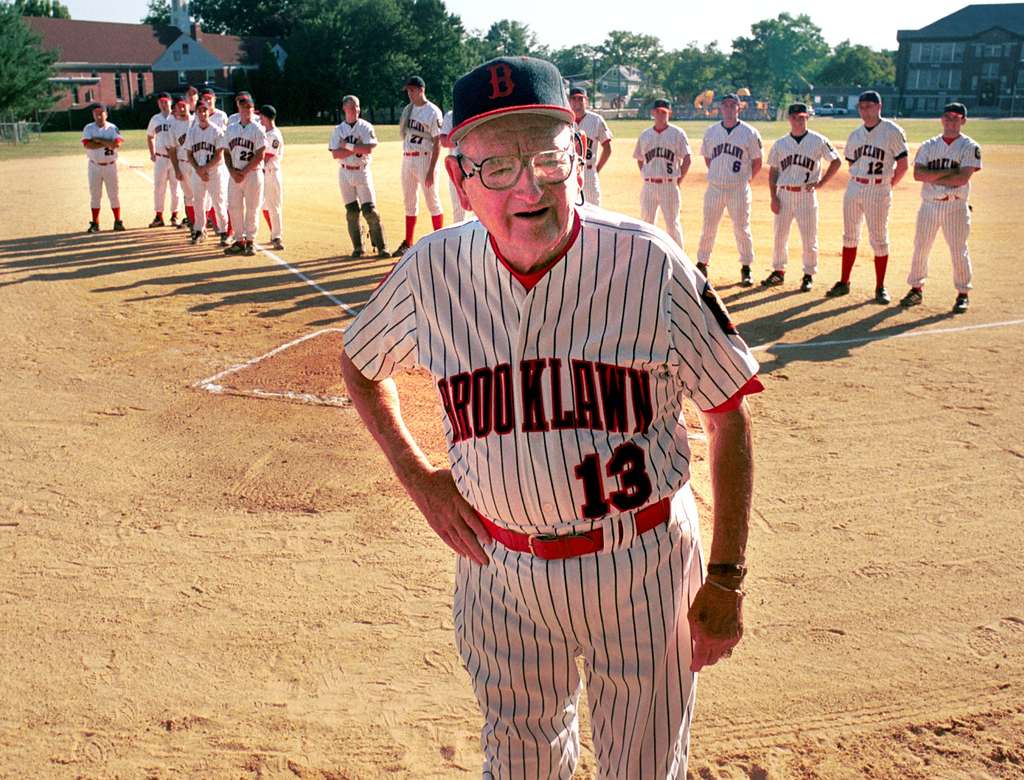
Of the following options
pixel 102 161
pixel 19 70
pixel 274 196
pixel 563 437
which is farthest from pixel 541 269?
pixel 19 70

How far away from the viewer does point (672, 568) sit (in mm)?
2533

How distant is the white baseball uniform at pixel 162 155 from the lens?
1723 centimetres

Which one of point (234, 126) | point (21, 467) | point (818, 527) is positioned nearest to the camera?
point (818, 527)

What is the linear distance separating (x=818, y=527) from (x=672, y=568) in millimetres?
3551

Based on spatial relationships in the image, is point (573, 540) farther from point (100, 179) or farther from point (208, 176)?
point (100, 179)

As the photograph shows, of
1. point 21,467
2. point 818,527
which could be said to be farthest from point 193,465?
point 818,527

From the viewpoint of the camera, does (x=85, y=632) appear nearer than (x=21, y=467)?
Yes

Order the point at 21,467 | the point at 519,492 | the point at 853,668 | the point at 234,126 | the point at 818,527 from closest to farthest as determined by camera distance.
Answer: the point at 519,492, the point at 853,668, the point at 818,527, the point at 21,467, the point at 234,126

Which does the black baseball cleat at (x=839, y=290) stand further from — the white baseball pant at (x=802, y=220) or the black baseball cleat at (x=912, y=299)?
the black baseball cleat at (x=912, y=299)

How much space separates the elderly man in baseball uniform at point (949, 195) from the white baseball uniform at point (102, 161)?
13.8 metres

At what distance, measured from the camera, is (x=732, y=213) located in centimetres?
1319

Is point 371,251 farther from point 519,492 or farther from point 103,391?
A: point 519,492

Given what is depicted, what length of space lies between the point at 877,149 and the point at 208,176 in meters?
10.9

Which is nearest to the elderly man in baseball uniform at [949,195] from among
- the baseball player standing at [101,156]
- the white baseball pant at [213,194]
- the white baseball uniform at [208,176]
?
the white baseball uniform at [208,176]
